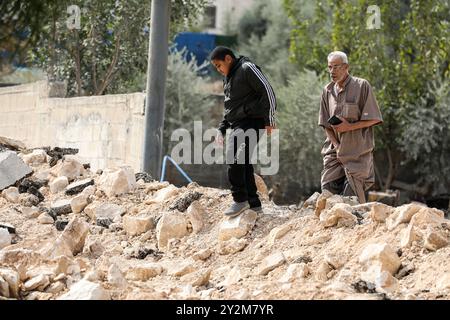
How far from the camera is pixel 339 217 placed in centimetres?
714

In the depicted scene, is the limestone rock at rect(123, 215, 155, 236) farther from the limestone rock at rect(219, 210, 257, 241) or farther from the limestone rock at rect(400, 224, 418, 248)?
the limestone rock at rect(400, 224, 418, 248)

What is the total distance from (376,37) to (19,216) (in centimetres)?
1173

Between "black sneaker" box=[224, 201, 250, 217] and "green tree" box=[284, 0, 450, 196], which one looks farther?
"green tree" box=[284, 0, 450, 196]

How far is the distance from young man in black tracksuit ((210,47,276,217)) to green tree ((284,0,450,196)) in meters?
10.3

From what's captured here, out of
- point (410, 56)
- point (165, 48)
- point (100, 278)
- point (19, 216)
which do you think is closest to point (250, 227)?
point (100, 278)

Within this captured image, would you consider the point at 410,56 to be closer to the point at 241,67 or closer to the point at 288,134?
the point at 288,134

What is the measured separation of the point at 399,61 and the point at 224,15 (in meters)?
19.5

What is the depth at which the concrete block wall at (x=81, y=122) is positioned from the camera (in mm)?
11867

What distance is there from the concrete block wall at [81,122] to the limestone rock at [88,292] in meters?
6.08

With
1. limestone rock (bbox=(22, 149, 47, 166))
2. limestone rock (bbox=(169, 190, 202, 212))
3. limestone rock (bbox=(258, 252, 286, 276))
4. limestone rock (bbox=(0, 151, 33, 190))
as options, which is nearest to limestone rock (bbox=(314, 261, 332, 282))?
limestone rock (bbox=(258, 252, 286, 276))

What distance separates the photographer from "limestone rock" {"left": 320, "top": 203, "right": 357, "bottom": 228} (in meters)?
7.08

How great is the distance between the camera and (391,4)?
19516mm

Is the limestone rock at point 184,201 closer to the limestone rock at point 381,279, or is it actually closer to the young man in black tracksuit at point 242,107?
the young man in black tracksuit at point 242,107

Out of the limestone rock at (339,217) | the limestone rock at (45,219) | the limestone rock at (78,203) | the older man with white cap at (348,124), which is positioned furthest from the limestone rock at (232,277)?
the limestone rock at (78,203)
